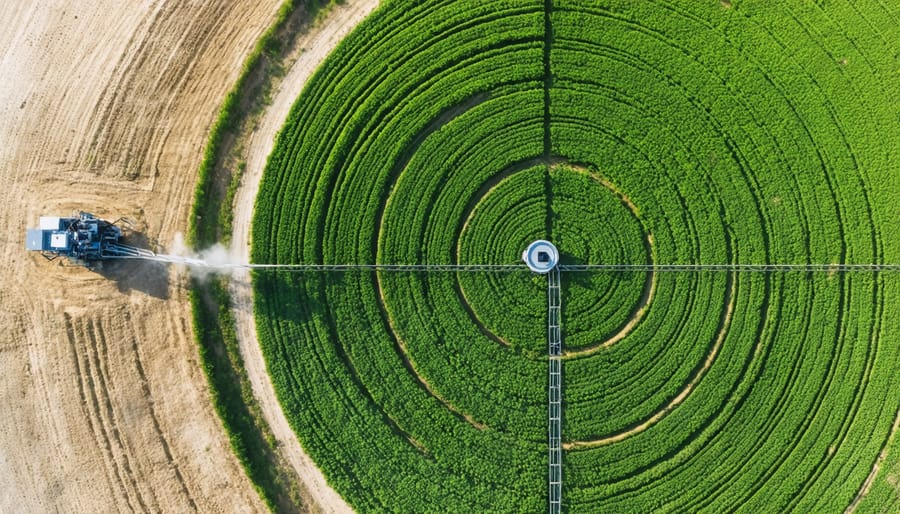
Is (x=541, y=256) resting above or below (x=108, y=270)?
above

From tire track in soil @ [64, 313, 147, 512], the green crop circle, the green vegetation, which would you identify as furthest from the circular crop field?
tire track in soil @ [64, 313, 147, 512]

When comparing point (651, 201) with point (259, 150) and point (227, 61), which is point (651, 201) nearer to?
point (259, 150)

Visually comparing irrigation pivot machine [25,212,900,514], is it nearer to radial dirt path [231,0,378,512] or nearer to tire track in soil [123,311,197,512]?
radial dirt path [231,0,378,512]

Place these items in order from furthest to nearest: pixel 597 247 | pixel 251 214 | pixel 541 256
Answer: pixel 251 214, pixel 597 247, pixel 541 256

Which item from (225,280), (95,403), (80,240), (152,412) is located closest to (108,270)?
(80,240)

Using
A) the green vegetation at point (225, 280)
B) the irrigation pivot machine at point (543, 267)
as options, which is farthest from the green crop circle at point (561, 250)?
the green vegetation at point (225, 280)

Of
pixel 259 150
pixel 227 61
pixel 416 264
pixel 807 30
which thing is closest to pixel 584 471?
pixel 416 264

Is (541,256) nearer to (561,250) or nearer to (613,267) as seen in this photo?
(561,250)
